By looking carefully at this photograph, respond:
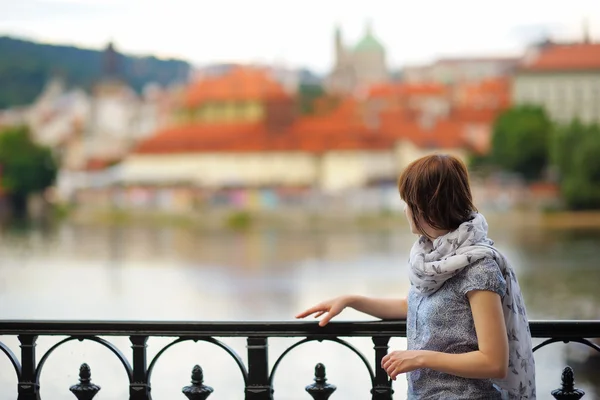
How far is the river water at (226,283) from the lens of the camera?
29.7ft

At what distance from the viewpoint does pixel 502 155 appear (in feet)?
84.7

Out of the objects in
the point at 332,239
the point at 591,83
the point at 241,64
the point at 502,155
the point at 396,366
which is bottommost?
the point at 396,366

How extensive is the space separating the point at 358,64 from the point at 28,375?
3672cm

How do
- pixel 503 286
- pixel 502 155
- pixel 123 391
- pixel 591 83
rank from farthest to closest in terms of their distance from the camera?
pixel 591 83
pixel 502 155
pixel 123 391
pixel 503 286

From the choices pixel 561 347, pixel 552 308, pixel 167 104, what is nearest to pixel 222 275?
pixel 552 308

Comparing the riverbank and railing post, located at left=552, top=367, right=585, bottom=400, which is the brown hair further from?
the riverbank

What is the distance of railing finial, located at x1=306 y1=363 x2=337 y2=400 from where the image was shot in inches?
31.6

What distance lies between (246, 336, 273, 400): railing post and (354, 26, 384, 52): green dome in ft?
121

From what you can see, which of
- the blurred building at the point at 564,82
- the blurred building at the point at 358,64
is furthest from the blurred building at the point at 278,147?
the blurred building at the point at 358,64

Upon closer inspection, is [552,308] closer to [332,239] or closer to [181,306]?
[181,306]

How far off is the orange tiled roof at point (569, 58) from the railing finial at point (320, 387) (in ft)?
95.9

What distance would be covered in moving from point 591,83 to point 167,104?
596 inches

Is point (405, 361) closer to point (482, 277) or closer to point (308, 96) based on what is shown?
point (482, 277)

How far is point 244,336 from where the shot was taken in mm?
823
